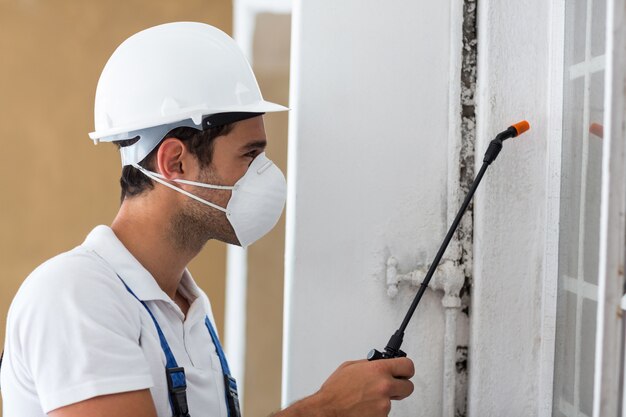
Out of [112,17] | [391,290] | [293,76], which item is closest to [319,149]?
[293,76]

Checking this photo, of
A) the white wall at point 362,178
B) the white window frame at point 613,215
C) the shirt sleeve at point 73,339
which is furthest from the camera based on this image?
the white wall at point 362,178

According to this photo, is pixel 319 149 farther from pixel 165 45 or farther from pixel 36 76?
pixel 36 76

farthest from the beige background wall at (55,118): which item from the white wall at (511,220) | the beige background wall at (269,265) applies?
the white wall at (511,220)

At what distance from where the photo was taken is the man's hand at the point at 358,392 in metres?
1.07

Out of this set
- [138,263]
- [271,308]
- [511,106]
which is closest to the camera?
[138,263]

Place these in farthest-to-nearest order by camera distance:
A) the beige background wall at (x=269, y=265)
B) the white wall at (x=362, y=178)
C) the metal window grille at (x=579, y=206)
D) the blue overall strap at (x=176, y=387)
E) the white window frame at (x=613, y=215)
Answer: the beige background wall at (x=269, y=265) → the white wall at (x=362, y=178) → the metal window grille at (x=579, y=206) → the blue overall strap at (x=176, y=387) → the white window frame at (x=613, y=215)

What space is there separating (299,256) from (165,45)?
48 centimetres

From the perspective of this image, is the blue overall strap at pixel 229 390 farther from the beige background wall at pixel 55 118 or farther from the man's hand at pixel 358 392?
the beige background wall at pixel 55 118

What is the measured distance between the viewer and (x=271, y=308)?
263cm

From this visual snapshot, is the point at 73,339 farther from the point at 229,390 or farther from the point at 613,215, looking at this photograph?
the point at 613,215

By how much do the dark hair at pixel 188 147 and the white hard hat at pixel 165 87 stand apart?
0.04ft

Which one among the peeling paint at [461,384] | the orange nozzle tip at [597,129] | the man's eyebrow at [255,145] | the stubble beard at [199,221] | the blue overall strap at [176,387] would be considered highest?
the orange nozzle tip at [597,129]

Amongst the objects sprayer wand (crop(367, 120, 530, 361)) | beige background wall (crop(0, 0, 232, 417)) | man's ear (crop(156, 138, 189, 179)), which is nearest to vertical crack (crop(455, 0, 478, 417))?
sprayer wand (crop(367, 120, 530, 361))

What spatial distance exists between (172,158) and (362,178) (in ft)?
1.33
